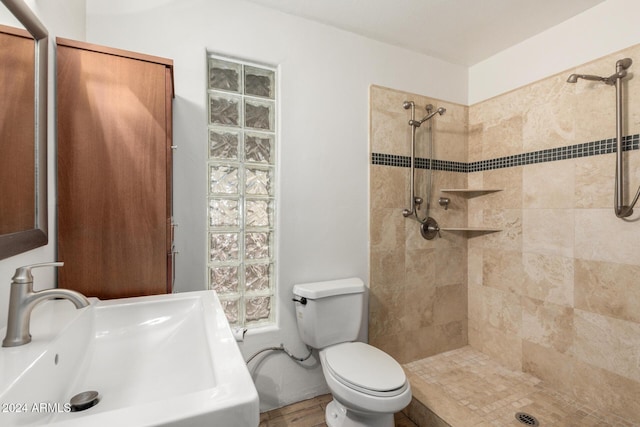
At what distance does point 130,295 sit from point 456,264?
2147 mm

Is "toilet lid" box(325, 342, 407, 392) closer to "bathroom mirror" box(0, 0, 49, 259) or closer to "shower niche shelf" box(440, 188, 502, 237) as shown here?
"shower niche shelf" box(440, 188, 502, 237)

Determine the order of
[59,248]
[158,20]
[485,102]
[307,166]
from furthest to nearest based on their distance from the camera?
[485,102]
[307,166]
[158,20]
[59,248]

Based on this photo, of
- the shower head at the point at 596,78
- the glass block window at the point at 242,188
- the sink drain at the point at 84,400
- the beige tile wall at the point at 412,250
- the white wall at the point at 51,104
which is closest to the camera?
the sink drain at the point at 84,400

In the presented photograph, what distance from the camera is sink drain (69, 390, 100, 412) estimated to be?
2.01 feet

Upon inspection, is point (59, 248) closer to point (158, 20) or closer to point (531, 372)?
point (158, 20)

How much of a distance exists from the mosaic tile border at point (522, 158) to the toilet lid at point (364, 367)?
1167 mm

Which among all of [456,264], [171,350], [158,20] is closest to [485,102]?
[456,264]

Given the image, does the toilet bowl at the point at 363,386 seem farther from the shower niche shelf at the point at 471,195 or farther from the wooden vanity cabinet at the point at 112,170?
the shower niche shelf at the point at 471,195

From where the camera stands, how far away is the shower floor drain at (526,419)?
150 centimetres

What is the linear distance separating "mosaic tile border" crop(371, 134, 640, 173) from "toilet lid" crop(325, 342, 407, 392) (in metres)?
1.17

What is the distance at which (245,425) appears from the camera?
461 mm

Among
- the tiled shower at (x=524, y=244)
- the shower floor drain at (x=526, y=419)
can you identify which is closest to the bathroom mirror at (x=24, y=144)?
the tiled shower at (x=524, y=244)

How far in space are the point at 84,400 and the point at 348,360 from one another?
1.13m

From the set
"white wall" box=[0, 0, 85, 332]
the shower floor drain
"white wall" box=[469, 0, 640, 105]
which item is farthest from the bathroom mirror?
"white wall" box=[469, 0, 640, 105]
